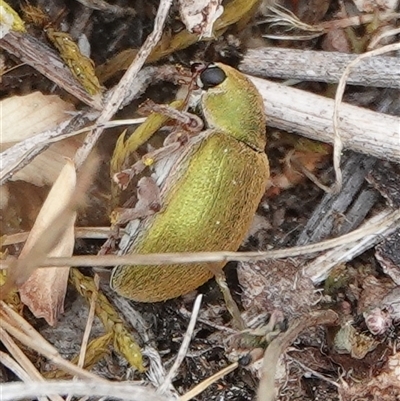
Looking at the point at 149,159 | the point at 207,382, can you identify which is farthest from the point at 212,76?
the point at 207,382

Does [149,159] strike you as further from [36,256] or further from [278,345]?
[278,345]

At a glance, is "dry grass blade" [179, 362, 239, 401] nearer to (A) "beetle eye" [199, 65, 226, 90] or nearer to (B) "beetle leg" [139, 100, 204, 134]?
(B) "beetle leg" [139, 100, 204, 134]

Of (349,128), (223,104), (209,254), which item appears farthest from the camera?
(349,128)

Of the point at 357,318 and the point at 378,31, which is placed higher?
the point at 378,31

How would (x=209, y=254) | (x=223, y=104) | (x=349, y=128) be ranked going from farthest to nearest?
(x=349, y=128) → (x=223, y=104) → (x=209, y=254)

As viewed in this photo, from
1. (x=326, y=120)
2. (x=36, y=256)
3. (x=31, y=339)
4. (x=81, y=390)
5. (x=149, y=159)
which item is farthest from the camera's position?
(x=326, y=120)

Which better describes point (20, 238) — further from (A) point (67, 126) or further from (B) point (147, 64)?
(B) point (147, 64)

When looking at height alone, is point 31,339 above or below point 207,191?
below

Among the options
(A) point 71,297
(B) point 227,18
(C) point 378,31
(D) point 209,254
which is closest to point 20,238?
(A) point 71,297
